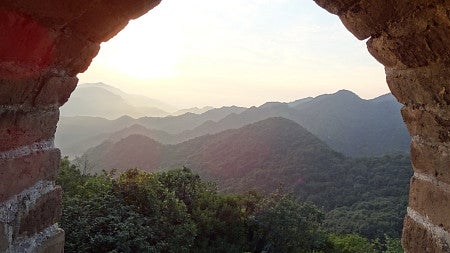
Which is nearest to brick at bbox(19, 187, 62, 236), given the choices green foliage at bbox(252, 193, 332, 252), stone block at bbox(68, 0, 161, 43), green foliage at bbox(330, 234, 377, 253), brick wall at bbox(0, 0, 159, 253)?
brick wall at bbox(0, 0, 159, 253)

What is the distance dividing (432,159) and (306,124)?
225ft

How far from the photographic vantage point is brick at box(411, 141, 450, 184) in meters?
1.44

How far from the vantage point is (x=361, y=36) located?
1.72 metres

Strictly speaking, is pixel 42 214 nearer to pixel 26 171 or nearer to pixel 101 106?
pixel 26 171

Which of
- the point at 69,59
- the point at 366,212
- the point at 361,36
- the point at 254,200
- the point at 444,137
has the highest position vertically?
the point at 361,36

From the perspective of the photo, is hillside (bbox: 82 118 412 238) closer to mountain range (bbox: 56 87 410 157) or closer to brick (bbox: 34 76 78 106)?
mountain range (bbox: 56 87 410 157)

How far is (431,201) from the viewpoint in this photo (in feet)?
5.04

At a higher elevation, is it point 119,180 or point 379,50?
point 379,50

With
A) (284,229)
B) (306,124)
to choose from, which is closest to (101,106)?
(306,124)

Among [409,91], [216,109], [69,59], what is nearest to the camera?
[69,59]

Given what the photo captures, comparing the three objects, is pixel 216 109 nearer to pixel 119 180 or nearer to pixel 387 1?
pixel 119 180

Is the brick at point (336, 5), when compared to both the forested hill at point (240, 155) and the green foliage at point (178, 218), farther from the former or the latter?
the forested hill at point (240, 155)

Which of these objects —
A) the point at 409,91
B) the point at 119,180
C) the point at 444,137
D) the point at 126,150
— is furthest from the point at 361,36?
the point at 126,150

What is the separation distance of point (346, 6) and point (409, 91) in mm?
403
